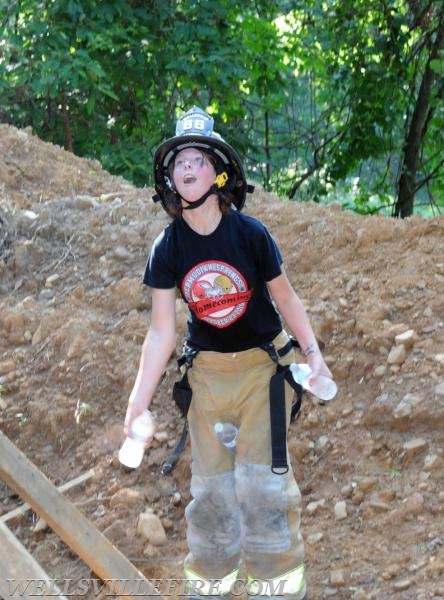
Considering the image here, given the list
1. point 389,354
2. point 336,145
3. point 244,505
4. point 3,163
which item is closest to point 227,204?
point 244,505

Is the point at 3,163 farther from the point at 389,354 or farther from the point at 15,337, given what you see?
the point at 389,354

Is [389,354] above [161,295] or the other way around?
the other way around

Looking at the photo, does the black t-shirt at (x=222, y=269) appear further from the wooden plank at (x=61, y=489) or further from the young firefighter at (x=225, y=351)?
the wooden plank at (x=61, y=489)

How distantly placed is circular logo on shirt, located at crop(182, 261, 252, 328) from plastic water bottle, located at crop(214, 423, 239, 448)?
0.36m

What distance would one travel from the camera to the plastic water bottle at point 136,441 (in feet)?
8.26

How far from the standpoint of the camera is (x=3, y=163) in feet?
18.3

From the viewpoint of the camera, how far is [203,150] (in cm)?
262

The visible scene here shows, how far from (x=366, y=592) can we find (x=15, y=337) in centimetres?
225

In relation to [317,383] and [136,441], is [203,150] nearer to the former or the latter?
[317,383]

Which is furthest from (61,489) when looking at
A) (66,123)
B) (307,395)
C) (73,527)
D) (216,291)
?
(66,123)

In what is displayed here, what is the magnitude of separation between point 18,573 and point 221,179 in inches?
51.5

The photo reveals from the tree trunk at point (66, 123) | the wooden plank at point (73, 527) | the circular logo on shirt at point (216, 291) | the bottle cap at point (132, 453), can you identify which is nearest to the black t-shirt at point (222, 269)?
the circular logo on shirt at point (216, 291)

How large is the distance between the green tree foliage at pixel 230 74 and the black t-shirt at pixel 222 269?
187 inches

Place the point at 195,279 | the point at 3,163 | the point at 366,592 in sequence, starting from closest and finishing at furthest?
the point at 195,279 → the point at 366,592 → the point at 3,163
